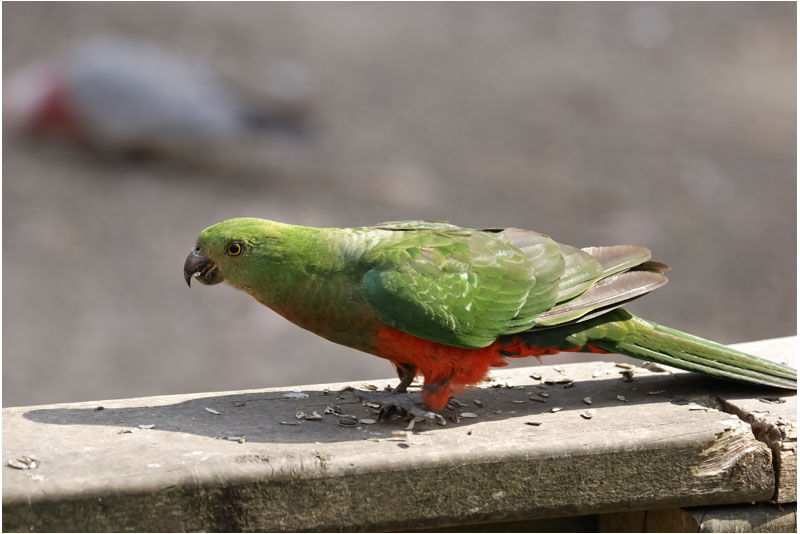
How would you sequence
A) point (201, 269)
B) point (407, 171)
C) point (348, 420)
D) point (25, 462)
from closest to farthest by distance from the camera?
1. point (25, 462)
2. point (348, 420)
3. point (201, 269)
4. point (407, 171)

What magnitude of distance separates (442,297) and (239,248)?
0.72 meters

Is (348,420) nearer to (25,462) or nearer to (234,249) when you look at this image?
(234,249)

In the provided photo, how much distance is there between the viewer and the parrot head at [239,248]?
3.30 metres

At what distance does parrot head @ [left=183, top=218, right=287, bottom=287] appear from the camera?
330cm

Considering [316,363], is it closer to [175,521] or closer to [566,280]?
[566,280]

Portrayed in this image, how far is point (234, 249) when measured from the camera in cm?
333

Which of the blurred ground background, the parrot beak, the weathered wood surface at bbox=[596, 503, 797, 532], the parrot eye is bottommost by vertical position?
the weathered wood surface at bbox=[596, 503, 797, 532]

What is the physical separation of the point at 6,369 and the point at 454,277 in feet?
18.2

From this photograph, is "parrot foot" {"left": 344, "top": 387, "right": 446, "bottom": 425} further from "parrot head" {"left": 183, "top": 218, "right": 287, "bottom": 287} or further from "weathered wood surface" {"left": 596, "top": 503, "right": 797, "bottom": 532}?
"weathered wood surface" {"left": 596, "top": 503, "right": 797, "bottom": 532}

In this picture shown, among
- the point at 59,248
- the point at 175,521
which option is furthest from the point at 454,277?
the point at 59,248

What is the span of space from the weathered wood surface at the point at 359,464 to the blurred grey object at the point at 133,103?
7.99 metres

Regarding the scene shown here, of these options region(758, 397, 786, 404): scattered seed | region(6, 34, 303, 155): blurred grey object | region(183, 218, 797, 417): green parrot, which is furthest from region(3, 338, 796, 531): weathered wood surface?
region(6, 34, 303, 155): blurred grey object

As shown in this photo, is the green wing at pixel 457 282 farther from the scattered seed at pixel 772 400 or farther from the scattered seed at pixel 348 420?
Answer: the scattered seed at pixel 772 400

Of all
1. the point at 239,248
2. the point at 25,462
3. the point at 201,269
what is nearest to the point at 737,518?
the point at 239,248
